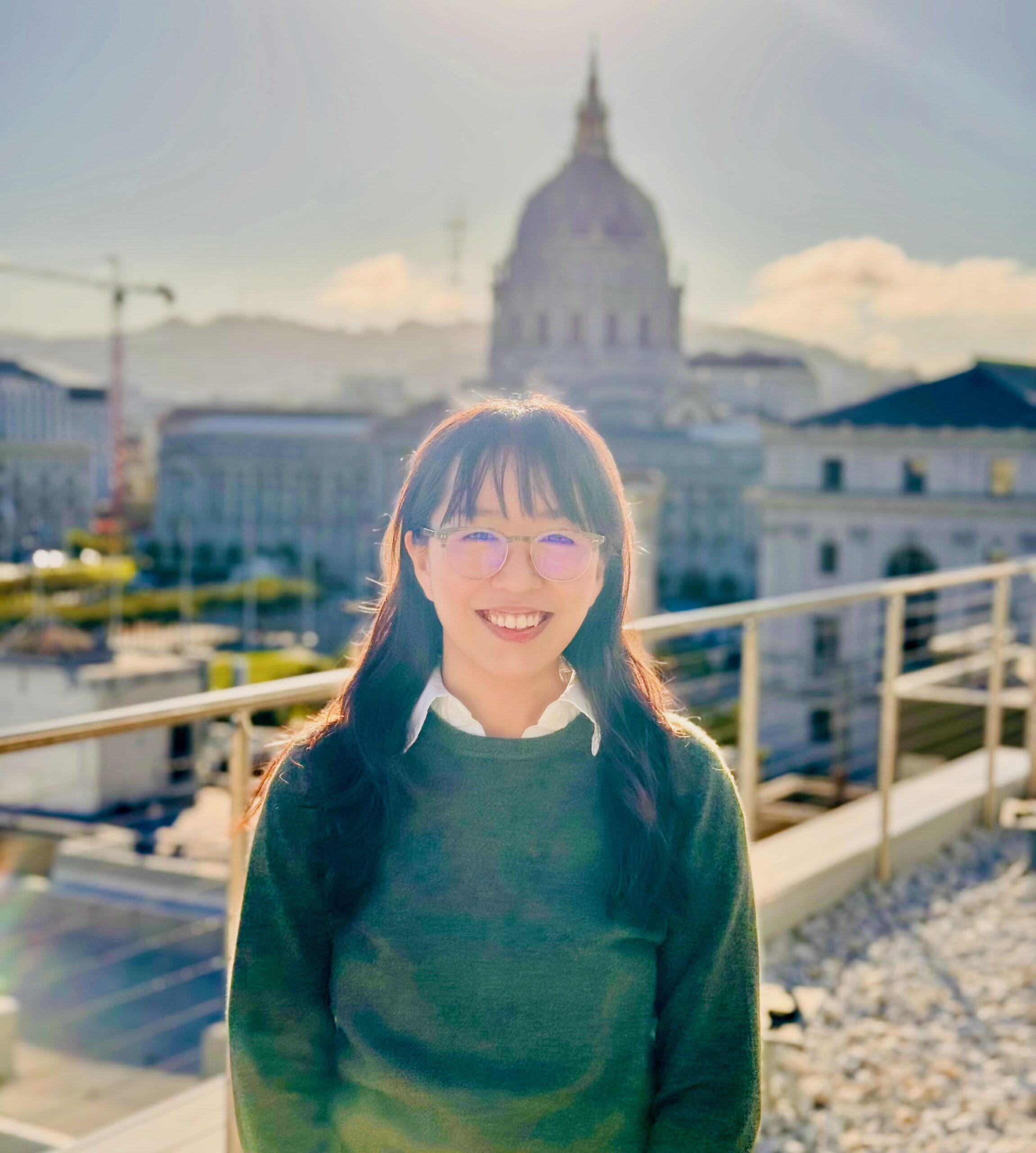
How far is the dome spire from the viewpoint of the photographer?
82.9 metres

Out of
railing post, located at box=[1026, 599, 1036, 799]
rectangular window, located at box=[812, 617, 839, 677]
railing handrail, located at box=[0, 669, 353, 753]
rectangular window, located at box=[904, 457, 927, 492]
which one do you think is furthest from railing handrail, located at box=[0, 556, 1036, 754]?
rectangular window, located at box=[904, 457, 927, 492]

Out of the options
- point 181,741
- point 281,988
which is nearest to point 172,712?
point 281,988

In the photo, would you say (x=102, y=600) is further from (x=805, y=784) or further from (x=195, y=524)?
(x=805, y=784)

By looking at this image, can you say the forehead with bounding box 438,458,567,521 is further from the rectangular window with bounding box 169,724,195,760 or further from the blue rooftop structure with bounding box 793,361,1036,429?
the blue rooftop structure with bounding box 793,361,1036,429

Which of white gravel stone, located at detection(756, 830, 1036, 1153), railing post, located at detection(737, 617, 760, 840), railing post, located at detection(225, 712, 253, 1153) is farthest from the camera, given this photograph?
railing post, located at detection(737, 617, 760, 840)

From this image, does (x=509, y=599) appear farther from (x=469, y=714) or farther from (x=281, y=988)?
(x=281, y=988)

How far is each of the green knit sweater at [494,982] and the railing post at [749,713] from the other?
1.95 metres

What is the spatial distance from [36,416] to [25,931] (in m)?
70.7

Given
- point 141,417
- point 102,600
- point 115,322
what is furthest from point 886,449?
point 141,417

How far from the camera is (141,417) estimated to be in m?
135

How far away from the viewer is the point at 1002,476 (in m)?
36.8

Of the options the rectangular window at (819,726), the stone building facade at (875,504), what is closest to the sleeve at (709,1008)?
the stone building facade at (875,504)

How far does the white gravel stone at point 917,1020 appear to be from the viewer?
9.25 ft

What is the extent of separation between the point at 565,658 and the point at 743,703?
1914 mm
